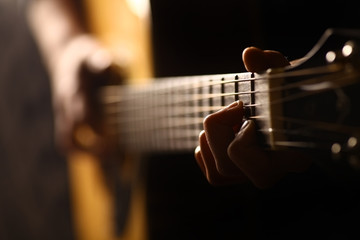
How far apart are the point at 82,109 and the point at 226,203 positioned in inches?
13.7

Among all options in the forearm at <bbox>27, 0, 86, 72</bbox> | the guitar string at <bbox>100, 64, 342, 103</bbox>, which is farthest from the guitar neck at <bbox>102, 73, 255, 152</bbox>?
the forearm at <bbox>27, 0, 86, 72</bbox>

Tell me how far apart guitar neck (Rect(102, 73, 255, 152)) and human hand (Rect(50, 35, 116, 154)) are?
0.09ft

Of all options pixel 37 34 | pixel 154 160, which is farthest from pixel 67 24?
pixel 154 160

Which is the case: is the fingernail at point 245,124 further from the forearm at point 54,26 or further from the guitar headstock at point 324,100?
the forearm at point 54,26

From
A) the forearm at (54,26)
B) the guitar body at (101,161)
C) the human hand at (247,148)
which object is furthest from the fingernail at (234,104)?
the forearm at (54,26)

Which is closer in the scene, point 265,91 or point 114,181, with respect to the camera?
point 265,91

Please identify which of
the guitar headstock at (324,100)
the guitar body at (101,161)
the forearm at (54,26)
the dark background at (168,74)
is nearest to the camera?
the guitar headstock at (324,100)

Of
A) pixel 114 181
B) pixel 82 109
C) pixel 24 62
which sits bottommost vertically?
pixel 114 181

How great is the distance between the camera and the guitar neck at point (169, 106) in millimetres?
423

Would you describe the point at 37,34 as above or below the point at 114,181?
above

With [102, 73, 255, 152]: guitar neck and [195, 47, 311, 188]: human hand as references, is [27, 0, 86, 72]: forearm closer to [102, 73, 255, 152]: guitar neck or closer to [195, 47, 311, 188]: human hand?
[102, 73, 255, 152]: guitar neck

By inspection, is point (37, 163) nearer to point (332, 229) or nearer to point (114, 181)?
point (114, 181)

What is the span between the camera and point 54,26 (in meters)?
1.10

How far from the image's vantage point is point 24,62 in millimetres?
1244
